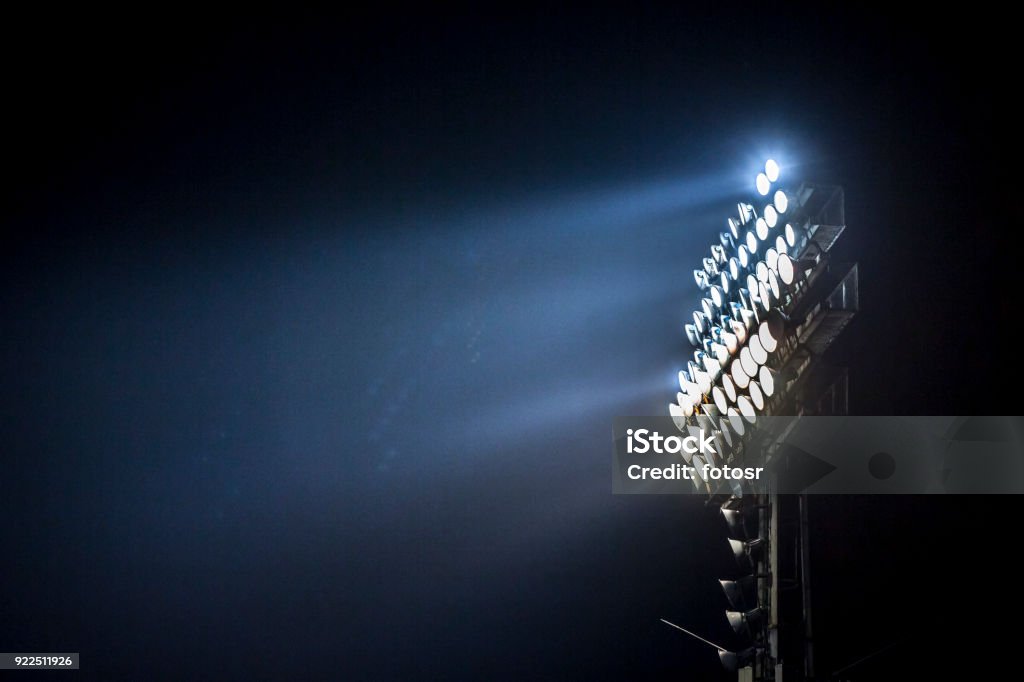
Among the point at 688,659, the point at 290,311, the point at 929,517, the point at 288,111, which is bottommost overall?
the point at 688,659

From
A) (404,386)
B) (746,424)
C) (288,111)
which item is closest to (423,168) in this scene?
(288,111)

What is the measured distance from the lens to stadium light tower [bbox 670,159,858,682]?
156 inches

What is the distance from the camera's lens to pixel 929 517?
12.6 feet

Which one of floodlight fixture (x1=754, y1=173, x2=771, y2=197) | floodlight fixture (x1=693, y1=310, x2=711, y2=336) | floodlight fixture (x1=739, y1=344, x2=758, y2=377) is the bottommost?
floodlight fixture (x1=739, y1=344, x2=758, y2=377)

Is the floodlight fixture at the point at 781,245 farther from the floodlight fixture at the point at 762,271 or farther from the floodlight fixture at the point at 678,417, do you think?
the floodlight fixture at the point at 678,417

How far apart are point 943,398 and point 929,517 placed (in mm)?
509

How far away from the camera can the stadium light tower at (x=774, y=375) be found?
397 centimetres

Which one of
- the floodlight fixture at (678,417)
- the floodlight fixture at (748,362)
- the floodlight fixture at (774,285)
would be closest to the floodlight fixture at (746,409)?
the floodlight fixture at (748,362)

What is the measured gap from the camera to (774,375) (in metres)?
4.21

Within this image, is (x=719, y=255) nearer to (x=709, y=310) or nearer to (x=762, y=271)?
(x=709, y=310)

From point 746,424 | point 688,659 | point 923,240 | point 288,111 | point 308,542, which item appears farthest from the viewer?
point 288,111

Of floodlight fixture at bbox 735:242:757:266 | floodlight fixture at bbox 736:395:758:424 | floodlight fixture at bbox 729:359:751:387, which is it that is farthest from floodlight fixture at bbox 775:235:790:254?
floodlight fixture at bbox 736:395:758:424

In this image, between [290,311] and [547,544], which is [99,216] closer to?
[290,311]

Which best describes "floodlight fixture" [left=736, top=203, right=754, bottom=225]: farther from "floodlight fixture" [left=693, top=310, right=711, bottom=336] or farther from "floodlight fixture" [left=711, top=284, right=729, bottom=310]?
"floodlight fixture" [left=693, top=310, right=711, bottom=336]
